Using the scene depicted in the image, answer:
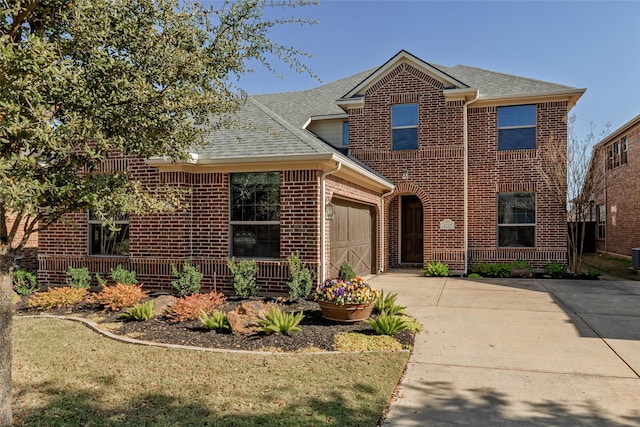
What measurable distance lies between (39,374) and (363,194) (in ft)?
30.0

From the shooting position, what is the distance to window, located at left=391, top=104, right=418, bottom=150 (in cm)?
1462

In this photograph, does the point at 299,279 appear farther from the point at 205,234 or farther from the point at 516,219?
the point at 516,219

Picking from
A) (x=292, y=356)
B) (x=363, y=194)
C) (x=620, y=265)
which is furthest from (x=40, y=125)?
(x=620, y=265)

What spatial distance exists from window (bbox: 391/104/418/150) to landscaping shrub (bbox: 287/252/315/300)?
7120 mm

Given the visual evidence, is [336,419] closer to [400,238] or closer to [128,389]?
[128,389]

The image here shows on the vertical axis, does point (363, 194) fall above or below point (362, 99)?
below

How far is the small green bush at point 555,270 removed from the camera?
13391 millimetres

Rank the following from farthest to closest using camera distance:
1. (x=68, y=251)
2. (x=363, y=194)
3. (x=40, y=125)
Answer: (x=363, y=194), (x=68, y=251), (x=40, y=125)

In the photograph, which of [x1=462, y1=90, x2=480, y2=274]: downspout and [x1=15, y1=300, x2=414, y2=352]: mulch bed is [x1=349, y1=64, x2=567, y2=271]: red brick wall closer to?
[x1=462, y1=90, x2=480, y2=274]: downspout

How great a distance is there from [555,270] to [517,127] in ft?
15.7

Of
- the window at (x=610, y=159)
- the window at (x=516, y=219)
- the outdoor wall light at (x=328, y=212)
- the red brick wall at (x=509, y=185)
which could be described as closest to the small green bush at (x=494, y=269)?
the red brick wall at (x=509, y=185)

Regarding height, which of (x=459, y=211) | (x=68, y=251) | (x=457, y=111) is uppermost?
(x=457, y=111)

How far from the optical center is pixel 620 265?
57.6ft

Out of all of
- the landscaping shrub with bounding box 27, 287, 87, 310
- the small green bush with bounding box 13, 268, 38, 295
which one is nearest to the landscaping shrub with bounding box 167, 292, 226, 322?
the landscaping shrub with bounding box 27, 287, 87, 310
